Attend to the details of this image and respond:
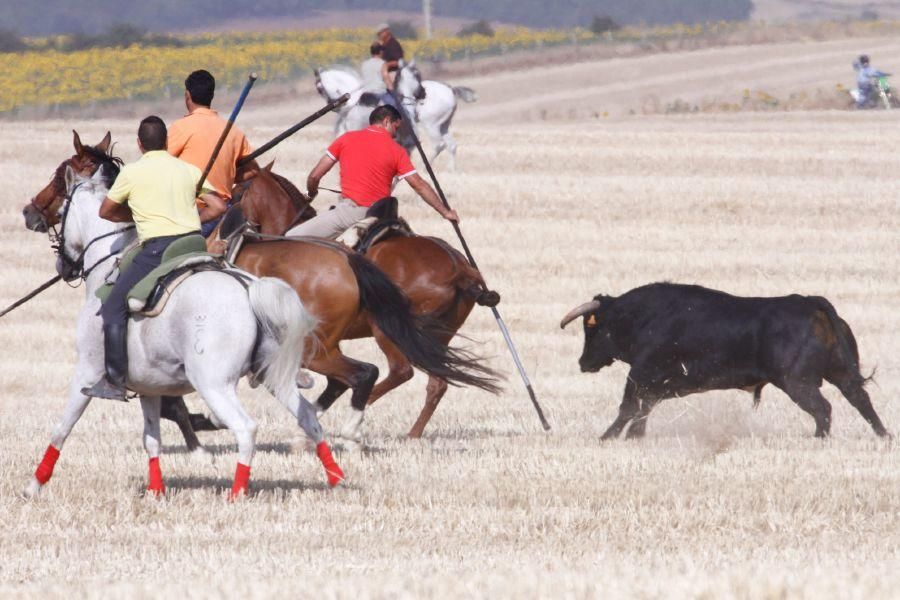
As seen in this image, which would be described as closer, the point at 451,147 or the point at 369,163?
the point at 369,163

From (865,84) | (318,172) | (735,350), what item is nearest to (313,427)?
(318,172)

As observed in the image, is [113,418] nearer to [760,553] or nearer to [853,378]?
[853,378]

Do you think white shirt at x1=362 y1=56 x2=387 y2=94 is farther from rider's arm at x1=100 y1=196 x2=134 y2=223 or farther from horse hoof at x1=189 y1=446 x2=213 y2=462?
rider's arm at x1=100 y1=196 x2=134 y2=223

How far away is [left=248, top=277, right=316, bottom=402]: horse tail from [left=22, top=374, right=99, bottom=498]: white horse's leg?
0.98 meters

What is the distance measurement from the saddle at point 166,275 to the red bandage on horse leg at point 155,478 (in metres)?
0.94

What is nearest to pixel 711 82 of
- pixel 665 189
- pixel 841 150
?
pixel 841 150

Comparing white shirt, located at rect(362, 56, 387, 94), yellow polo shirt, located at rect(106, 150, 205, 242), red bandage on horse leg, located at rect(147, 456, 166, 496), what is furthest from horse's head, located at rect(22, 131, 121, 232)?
white shirt, located at rect(362, 56, 387, 94)

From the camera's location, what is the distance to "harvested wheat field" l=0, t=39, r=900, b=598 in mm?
6977

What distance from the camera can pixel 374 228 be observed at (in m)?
11.9

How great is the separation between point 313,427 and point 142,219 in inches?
58.3

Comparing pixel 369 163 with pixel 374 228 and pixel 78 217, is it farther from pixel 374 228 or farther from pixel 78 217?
pixel 78 217

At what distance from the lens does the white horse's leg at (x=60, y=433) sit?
9156 millimetres

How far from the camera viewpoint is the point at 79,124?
3462 centimetres

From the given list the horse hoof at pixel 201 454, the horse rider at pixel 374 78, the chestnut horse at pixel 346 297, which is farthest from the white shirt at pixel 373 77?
the chestnut horse at pixel 346 297
